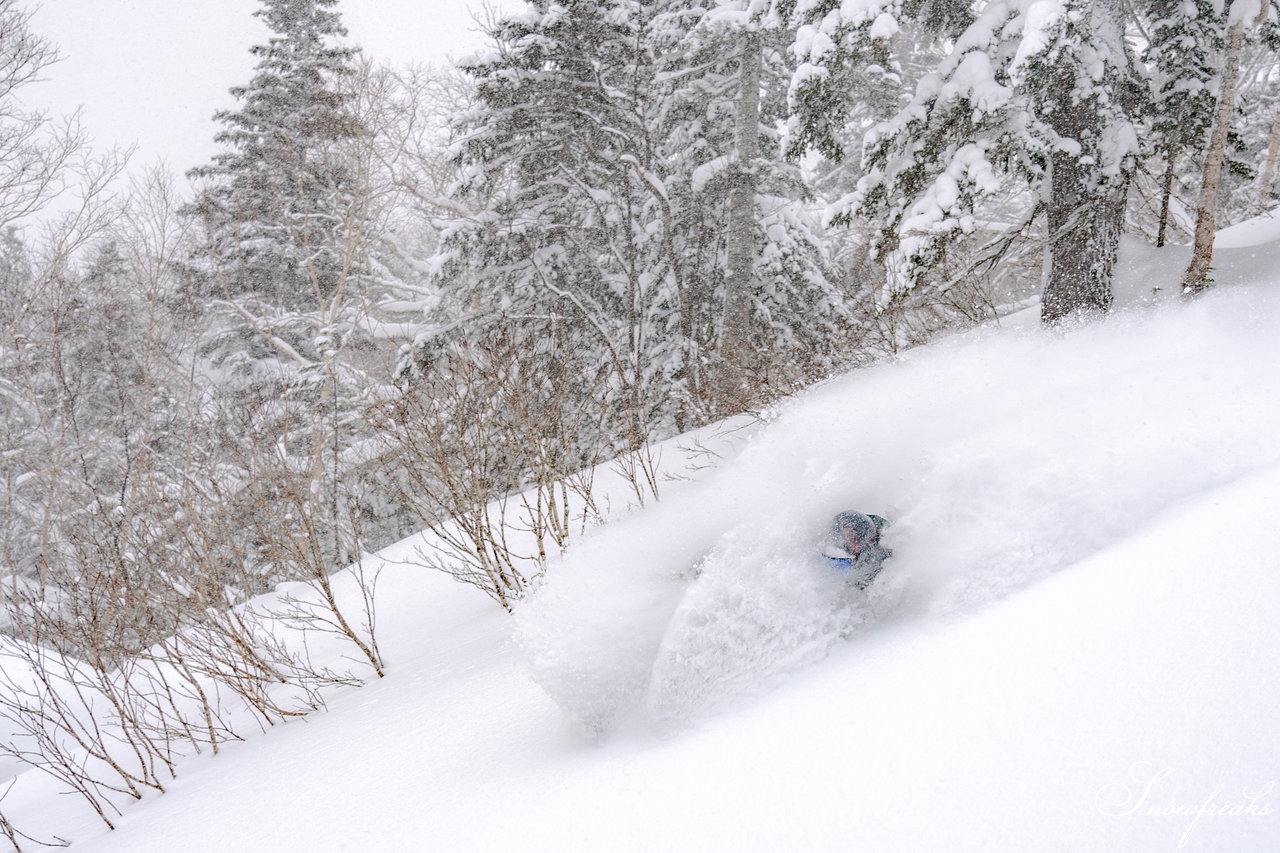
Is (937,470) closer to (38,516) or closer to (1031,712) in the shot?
(1031,712)

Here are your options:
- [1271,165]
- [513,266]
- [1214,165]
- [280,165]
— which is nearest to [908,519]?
[1214,165]

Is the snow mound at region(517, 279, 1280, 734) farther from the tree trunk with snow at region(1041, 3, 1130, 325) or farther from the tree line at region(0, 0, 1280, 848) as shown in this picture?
the tree line at region(0, 0, 1280, 848)

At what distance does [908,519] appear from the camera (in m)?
3.61

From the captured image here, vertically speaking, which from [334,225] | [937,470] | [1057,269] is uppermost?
[334,225]

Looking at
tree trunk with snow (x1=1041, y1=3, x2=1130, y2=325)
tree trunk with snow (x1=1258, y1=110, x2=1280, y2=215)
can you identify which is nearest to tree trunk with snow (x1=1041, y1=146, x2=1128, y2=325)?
tree trunk with snow (x1=1041, y1=3, x2=1130, y2=325)

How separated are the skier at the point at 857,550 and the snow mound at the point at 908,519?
7 cm

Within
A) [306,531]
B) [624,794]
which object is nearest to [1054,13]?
[624,794]

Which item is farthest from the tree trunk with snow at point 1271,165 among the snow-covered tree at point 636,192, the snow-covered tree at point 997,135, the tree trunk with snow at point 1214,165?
the snow-covered tree at point 997,135

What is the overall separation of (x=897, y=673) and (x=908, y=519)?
1.16m

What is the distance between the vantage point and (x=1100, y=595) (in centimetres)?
263

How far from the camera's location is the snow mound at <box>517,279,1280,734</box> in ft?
10.1

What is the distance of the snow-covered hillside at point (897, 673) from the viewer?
201cm

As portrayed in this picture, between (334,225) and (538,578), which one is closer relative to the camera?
(538,578)

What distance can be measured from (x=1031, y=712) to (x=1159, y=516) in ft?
4.88
